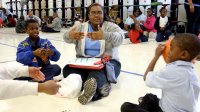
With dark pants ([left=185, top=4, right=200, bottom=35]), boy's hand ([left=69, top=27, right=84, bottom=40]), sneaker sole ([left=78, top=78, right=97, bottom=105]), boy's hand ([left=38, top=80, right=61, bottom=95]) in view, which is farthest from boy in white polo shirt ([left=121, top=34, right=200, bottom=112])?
dark pants ([left=185, top=4, right=200, bottom=35])

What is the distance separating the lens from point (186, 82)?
146cm

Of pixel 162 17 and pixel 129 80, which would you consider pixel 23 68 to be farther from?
pixel 162 17

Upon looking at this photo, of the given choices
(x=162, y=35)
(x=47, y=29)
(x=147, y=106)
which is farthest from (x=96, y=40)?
(x=47, y=29)

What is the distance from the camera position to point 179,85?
4.79 ft

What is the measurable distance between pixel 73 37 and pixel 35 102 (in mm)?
751

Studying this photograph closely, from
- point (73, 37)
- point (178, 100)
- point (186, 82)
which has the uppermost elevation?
point (73, 37)

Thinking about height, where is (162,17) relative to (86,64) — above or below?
above

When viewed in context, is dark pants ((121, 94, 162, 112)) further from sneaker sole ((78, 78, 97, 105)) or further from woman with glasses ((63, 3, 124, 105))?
woman with glasses ((63, 3, 124, 105))

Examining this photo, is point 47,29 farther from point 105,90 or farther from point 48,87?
point 48,87

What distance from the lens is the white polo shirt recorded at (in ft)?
4.80

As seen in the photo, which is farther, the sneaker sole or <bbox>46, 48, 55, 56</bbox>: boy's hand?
<bbox>46, 48, 55, 56</bbox>: boy's hand

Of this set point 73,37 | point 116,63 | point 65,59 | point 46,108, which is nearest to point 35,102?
point 46,108

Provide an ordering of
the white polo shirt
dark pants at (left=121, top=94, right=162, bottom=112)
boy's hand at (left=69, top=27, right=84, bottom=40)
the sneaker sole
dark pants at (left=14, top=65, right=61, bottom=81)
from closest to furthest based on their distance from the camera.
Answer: the white polo shirt
dark pants at (left=121, top=94, right=162, bottom=112)
the sneaker sole
boy's hand at (left=69, top=27, right=84, bottom=40)
dark pants at (left=14, top=65, right=61, bottom=81)

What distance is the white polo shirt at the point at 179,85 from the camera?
1464 millimetres
